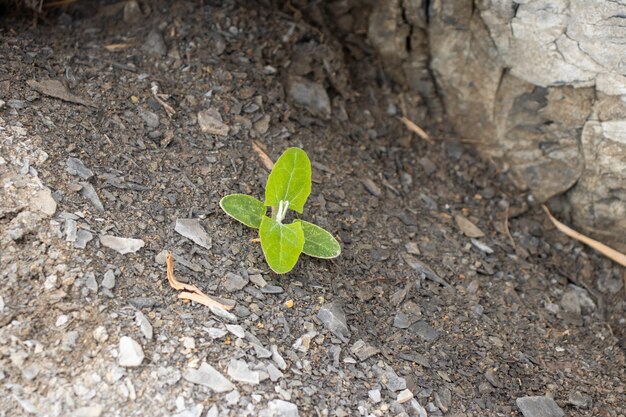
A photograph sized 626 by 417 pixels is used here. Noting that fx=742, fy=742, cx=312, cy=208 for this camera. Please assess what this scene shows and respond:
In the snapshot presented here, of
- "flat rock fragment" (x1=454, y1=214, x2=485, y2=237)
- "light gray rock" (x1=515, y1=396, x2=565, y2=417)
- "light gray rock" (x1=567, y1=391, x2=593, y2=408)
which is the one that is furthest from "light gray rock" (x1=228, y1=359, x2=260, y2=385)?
"flat rock fragment" (x1=454, y1=214, x2=485, y2=237)

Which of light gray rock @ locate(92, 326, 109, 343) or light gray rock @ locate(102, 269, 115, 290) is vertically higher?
light gray rock @ locate(102, 269, 115, 290)

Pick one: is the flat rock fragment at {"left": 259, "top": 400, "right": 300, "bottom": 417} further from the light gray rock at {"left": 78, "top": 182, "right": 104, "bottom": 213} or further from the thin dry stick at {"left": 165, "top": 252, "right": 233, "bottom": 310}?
the light gray rock at {"left": 78, "top": 182, "right": 104, "bottom": 213}

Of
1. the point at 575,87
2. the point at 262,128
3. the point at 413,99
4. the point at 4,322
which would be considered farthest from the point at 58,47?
the point at 575,87

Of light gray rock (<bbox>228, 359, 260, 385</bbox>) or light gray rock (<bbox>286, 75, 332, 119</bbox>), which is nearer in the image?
light gray rock (<bbox>228, 359, 260, 385</bbox>)

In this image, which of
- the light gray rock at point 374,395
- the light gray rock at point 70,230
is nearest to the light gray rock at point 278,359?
the light gray rock at point 374,395

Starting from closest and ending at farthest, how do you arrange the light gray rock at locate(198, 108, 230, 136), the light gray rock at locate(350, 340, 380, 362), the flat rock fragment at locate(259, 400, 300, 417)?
the flat rock fragment at locate(259, 400, 300, 417)
the light gray rock at locate(350, 340, 380, 362)
the light gray rock at locate(198, 108, 230, 136)

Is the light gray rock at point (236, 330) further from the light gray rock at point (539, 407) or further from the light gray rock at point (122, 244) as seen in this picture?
the light gray rock at point (539, 407)
